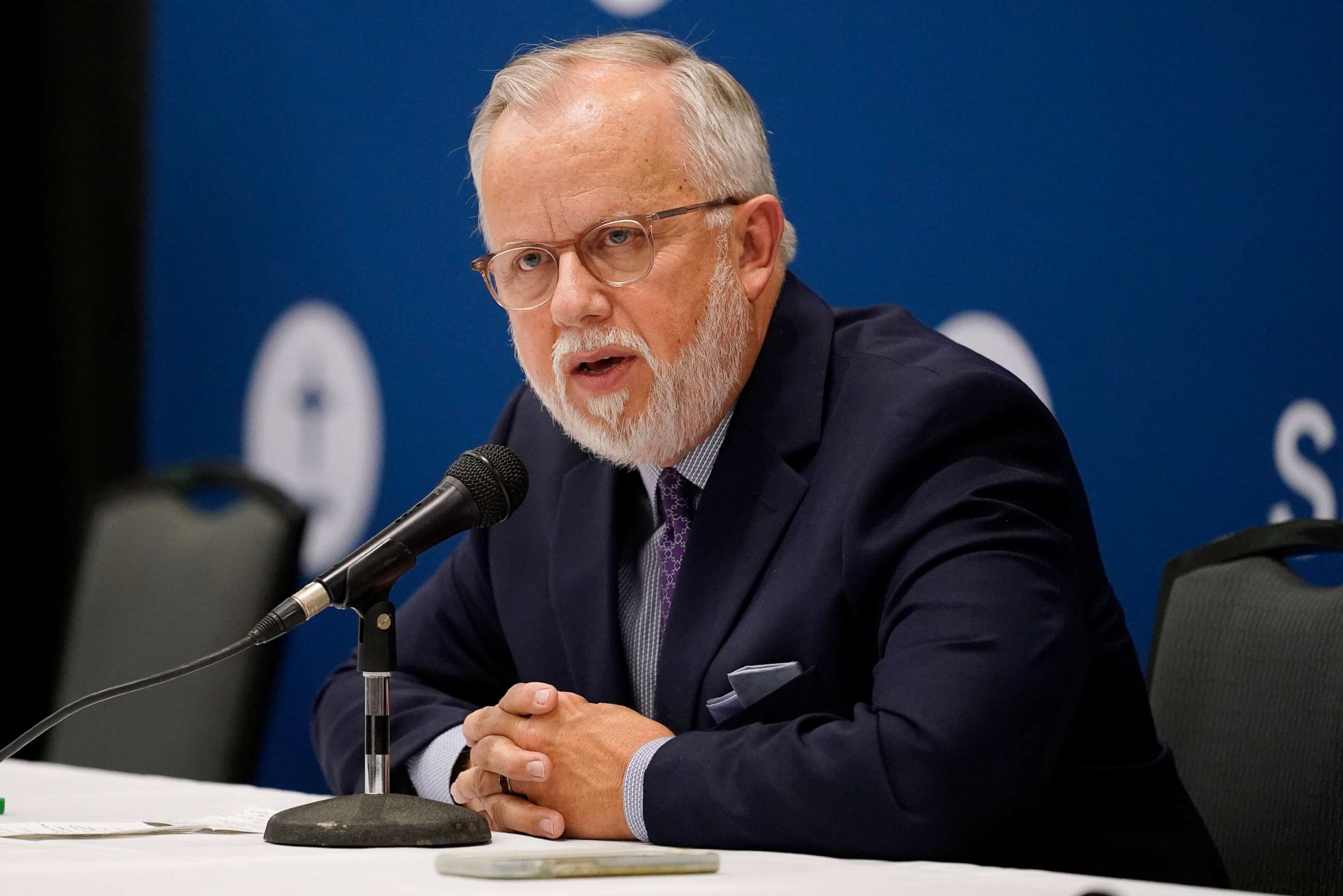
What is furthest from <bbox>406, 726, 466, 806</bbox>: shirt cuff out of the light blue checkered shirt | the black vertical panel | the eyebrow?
the black vertical panel

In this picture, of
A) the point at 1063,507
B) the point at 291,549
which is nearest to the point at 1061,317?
the point at 1063,507

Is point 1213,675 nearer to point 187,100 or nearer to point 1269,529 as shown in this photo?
point 1269,529

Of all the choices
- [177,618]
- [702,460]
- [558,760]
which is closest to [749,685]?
[558,760]

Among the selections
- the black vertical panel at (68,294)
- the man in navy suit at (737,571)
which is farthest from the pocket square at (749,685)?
the black vertical panel at (68,294)

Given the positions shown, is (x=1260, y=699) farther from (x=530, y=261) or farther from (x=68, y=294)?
(x=68, y=294)

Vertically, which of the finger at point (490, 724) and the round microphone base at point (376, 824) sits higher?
the finger at point (490, 724)

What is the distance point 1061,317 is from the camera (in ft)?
8.70

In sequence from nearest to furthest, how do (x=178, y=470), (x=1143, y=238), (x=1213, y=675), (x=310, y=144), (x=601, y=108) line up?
(x=601, y=108)
(x=1213, y=675)
(x=1143, y=238)
(x=178, y=470)
(x=310, y=144)

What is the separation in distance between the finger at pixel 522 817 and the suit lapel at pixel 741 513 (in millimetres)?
244

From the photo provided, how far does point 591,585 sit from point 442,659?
1.18 feet

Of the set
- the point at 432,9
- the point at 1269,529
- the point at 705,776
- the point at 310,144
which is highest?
the point at 432,9

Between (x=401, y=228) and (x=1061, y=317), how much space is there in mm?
1739

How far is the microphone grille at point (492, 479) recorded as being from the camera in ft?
4.79

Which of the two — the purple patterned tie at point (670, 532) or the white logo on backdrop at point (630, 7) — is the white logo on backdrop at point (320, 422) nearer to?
the white logo on backdrop at point (630, 7)
